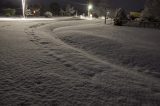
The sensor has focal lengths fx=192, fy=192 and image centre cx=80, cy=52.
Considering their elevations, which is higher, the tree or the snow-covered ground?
the tree

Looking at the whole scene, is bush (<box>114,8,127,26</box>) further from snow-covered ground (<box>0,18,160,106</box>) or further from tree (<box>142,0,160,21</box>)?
snow-covered ground (<box>0,18,160,106</box>)

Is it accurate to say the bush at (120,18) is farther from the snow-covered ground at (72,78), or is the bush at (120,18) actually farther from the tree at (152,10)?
the snow-covered ground at (72,78)

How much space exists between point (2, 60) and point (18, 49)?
162 centimetres

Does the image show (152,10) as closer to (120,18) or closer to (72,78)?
(120,18)

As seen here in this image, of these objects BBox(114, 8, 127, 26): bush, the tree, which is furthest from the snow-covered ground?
the tree

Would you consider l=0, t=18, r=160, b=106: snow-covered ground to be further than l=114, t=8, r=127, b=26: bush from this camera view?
No

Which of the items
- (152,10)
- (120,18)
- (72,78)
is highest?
(152,10)

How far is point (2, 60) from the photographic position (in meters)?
6.70

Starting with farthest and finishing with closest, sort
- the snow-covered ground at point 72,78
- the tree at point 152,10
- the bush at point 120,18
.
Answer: the tree at point 152,10 < the bush at point 120,18 < the snow-covered ground at point 72,78

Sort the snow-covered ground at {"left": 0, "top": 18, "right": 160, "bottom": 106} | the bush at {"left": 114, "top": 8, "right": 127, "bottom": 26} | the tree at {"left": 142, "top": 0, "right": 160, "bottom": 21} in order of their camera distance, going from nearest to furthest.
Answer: the snow-covered ground at {"left": 0, "top": 18, "right": 160, "bottom": 106}
the bush at {"left": 114, "top": 8, "right": 127, "bottom": 26}
the tree at {"left": 142, "top": 0, "right": 160, "bottom": 21}

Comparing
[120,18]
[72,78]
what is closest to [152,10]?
[120,18]

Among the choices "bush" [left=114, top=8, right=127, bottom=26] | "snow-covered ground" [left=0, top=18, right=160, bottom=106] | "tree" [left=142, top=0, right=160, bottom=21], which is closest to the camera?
"snow-covered ground" [left=0, top=18, right=160, bottom=106]

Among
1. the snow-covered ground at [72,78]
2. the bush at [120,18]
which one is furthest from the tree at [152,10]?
the snow-covered ground at [72,78]

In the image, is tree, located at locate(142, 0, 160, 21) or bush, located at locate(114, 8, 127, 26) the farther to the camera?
tree, located at locate(142, 0, 160, 21)
